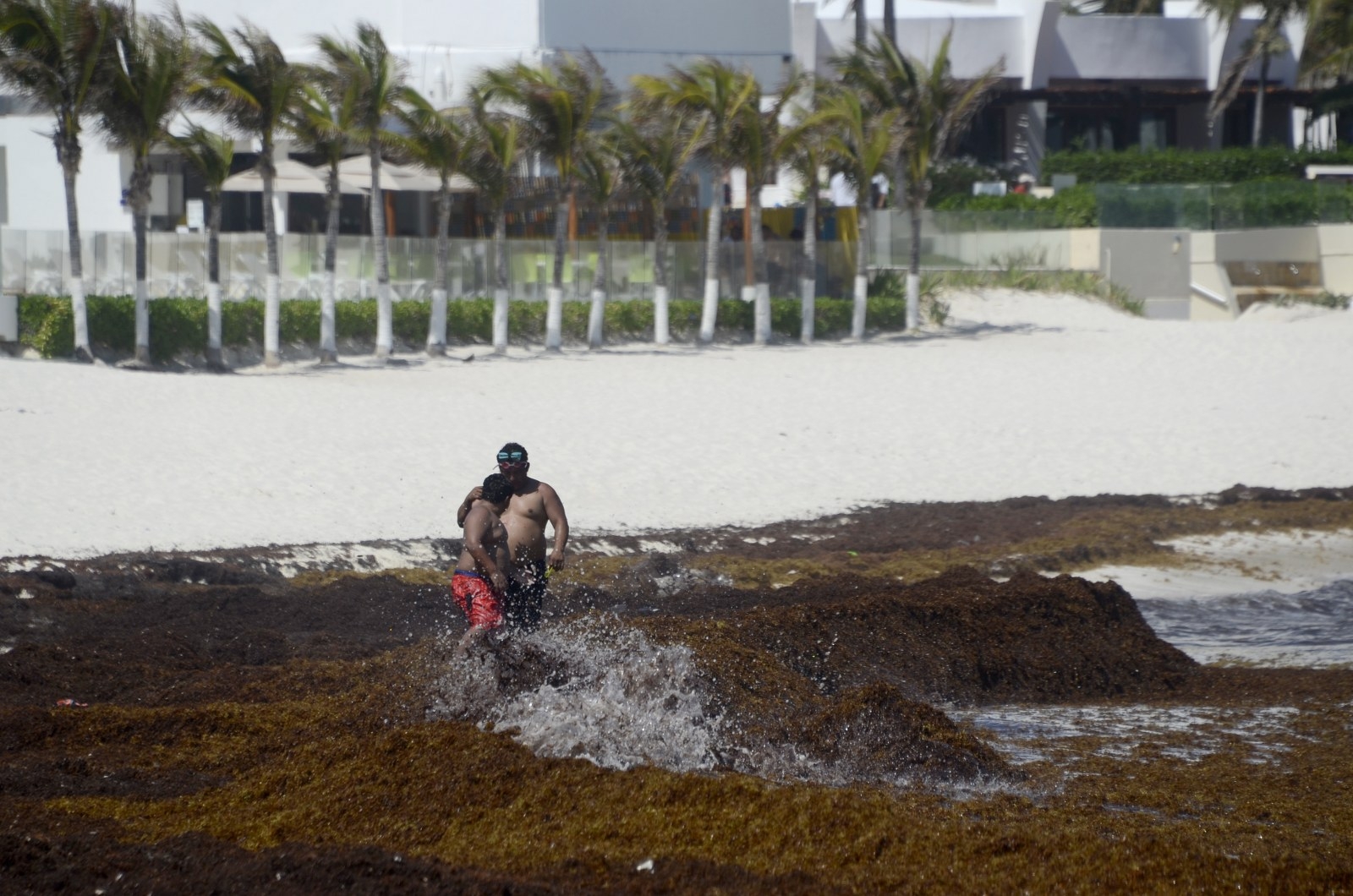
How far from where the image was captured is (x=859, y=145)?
28109 mm

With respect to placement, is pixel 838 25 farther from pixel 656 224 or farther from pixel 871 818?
pixel 871 818

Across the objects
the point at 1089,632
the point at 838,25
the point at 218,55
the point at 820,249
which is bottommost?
the point at 1089,632

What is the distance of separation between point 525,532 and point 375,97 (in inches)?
659

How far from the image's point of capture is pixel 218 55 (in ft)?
71.7

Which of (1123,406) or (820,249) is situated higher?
(820,249)

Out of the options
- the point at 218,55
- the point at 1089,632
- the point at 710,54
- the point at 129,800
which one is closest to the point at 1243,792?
the point at 1089,632

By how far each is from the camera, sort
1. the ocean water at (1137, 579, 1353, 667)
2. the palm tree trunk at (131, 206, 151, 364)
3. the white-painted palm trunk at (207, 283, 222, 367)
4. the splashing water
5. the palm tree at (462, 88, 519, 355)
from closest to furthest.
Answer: the splashing water → the ocean water at (1137, 579, 1353, 667) → the palm tree trunk at (131, 206, 151, 364) → the white-painted palm trunk at (207, 283, 222, 367) → the palm tree at (462, 88, 519, 355)

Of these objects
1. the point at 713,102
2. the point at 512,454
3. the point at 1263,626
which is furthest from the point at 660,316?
the point at 512,454

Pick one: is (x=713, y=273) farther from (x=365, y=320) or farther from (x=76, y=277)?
(x=76, y=277)

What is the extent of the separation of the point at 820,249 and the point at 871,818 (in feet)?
86.5

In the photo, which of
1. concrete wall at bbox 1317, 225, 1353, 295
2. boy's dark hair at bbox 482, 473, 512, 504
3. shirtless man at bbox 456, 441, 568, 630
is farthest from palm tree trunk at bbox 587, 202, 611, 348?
boy's dark hair at bbox 482, 473, 512, 504

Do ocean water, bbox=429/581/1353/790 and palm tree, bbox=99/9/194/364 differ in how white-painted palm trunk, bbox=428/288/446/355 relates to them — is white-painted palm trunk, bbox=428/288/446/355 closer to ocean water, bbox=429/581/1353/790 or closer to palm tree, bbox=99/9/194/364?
palm tree, bbox=99/9/194/364

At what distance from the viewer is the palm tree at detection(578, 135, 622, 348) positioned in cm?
2677

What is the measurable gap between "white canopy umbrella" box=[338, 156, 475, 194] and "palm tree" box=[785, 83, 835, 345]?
5.88 m
